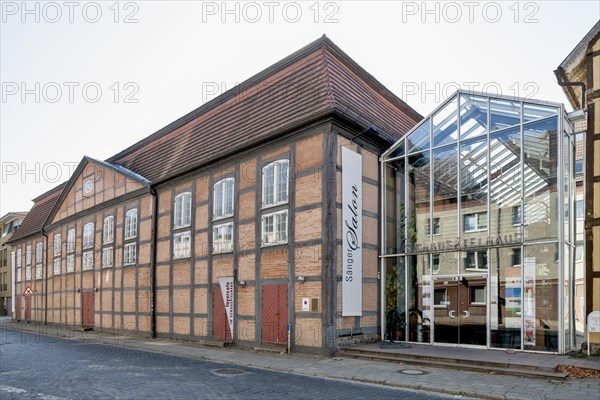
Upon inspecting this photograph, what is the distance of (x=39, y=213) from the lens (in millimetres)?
40875

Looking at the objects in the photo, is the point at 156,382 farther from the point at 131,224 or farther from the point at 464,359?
the point at 131,224

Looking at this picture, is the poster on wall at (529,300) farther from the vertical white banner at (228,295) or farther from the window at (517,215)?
the vertical white banner at (228,295)

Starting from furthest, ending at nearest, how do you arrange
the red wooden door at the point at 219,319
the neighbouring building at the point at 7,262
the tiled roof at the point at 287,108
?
the neighbouring building at the point at 7,262, the red wooden door at the point at 219,319, the tiled roof at the point at 287,108

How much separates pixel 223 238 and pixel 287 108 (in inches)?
211

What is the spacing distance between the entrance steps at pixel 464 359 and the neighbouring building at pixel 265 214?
1.20 meters

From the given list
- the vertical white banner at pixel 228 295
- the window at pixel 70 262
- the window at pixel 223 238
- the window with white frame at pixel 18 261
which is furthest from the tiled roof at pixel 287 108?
the window with white frame at pixel 18 261

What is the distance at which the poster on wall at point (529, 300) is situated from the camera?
13634 mm

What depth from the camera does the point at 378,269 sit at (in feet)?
56.3

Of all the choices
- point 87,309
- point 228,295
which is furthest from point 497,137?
point 87,309

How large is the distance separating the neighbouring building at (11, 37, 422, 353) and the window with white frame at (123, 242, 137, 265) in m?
0.10

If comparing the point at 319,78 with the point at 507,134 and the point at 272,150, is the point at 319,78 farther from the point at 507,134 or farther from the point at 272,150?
the point at 507,134

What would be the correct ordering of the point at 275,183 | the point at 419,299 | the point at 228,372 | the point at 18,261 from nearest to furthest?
the point at 228,372, the point at 419,299, the point at 275,183, the point at 18,261

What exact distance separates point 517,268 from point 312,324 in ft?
19.1

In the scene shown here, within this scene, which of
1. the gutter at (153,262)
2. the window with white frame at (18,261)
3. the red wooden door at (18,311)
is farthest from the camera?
the window with white frame at (18,261)
